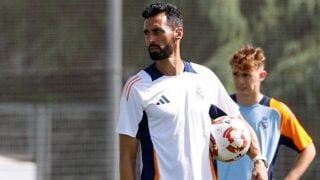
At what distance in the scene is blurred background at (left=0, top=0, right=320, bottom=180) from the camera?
731 cm

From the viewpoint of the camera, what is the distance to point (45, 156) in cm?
749

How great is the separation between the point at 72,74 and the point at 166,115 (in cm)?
264

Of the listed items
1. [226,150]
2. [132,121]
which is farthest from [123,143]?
[226,150]

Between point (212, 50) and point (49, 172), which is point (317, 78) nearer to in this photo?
point (212, 50)

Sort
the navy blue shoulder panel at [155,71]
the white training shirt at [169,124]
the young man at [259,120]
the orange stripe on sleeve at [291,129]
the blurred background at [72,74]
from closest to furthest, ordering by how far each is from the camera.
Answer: the white training shirt at [169,124] < the navy blue shoulder panel at [155,71] < the young man at [259,120] < the orange stripe on sleeve at [291,129] < the blurred background at [72,74]

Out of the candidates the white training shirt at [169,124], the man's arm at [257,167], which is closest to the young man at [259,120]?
the man's arm at [257,167]

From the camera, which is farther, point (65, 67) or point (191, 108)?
point (65, 67)

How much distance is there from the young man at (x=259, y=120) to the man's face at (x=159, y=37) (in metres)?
1.27

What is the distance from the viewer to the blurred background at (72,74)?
288 inches

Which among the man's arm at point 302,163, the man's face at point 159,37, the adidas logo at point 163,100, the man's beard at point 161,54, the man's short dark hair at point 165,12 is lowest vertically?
the man's arm at point 302,163

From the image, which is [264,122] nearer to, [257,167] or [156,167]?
[257,167]

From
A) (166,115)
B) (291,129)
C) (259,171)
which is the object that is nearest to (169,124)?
(166,115)

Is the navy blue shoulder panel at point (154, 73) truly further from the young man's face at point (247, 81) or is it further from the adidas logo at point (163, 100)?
the young man's face at point (247, 81)

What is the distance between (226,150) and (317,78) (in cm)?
295
